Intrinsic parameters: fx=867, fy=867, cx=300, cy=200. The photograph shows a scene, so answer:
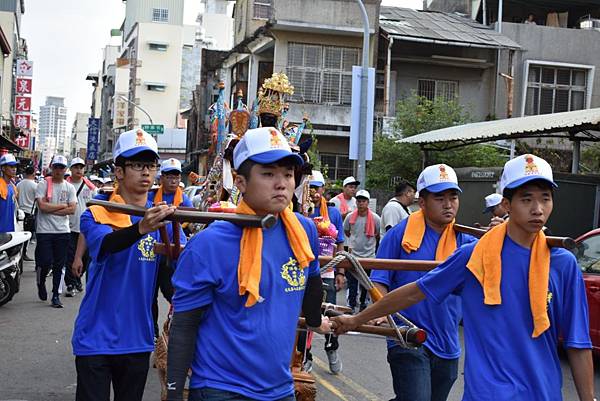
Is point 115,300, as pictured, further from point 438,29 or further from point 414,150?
point 438,29

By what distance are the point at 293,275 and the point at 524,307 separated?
3.24 ft

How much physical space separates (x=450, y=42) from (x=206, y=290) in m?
27.0

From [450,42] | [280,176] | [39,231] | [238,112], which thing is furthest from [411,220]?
[450,42]

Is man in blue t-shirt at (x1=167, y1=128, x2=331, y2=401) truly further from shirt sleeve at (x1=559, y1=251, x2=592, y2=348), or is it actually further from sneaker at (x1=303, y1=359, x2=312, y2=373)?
sneaker at (x1=303, y1=359, x2=312, y2=373)

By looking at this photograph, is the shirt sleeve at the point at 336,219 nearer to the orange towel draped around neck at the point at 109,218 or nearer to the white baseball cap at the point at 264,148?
the orange towel draped around neck at the point at 109,218

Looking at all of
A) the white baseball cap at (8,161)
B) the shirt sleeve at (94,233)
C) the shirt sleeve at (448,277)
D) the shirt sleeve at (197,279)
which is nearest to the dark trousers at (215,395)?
the shirt sleeve at (197,279)

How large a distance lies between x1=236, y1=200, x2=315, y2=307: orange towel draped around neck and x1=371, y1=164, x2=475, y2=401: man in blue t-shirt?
1589mm

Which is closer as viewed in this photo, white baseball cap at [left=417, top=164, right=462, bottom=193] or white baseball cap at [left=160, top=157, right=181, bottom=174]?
white baseball cap at [left=417, top=164, right=462, bottom=193]

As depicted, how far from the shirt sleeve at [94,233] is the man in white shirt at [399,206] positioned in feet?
23.4

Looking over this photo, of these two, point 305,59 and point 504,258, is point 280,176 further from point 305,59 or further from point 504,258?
point 305,59

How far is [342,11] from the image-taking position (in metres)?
30.4

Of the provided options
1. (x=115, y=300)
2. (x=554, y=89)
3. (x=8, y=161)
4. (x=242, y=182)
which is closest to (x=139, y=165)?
(x=115, y=300)

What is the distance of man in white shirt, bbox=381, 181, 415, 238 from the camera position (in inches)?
457

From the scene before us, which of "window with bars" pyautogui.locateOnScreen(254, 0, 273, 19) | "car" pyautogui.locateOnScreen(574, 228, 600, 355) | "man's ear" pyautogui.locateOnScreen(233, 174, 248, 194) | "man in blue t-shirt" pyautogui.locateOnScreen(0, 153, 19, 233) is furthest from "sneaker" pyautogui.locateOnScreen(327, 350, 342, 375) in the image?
"window with bars" pyautogui.locateOnScreen(254, 0, 273, 19)
